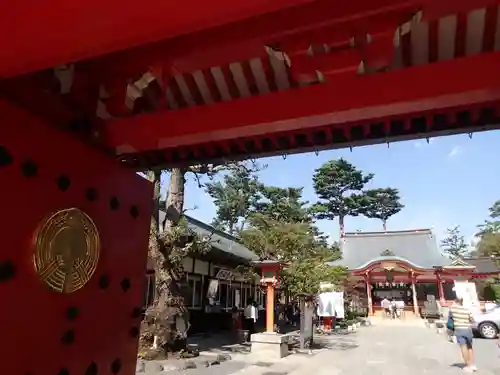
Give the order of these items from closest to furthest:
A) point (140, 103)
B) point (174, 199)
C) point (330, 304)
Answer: point (140, 103)
point (174, 199)
point (330, 304)

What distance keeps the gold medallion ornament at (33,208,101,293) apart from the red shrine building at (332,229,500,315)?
2336 cm

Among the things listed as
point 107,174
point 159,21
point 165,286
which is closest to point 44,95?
point 107,174

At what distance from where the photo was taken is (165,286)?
32.4 ft

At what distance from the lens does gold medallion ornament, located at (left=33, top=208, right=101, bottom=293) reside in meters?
2.33

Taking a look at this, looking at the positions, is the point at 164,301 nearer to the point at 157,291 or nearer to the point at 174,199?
the point at 157,291

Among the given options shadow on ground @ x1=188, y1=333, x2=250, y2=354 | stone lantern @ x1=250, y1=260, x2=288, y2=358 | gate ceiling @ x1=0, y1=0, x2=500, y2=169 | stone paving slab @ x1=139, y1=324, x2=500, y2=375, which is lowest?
stone paving slab @ x1=139, y1=324, x2=500, y2=375

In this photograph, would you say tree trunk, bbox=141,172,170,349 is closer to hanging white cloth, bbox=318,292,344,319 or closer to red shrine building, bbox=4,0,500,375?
red shrine building, bbox=4,0,500,375

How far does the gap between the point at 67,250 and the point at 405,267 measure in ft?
88.3

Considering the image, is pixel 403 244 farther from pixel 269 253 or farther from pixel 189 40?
pixel 189 40

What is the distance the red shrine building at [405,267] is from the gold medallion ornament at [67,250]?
76.6 ft

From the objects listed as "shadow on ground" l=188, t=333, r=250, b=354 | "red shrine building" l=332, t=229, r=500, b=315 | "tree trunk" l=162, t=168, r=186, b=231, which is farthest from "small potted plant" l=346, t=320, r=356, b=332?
"tree trunk" l=162, t=168, r=186, b=231

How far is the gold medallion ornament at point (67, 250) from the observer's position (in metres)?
2.33

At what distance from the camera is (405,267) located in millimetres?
26297

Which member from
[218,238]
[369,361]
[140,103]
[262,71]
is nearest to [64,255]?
[140,103]
